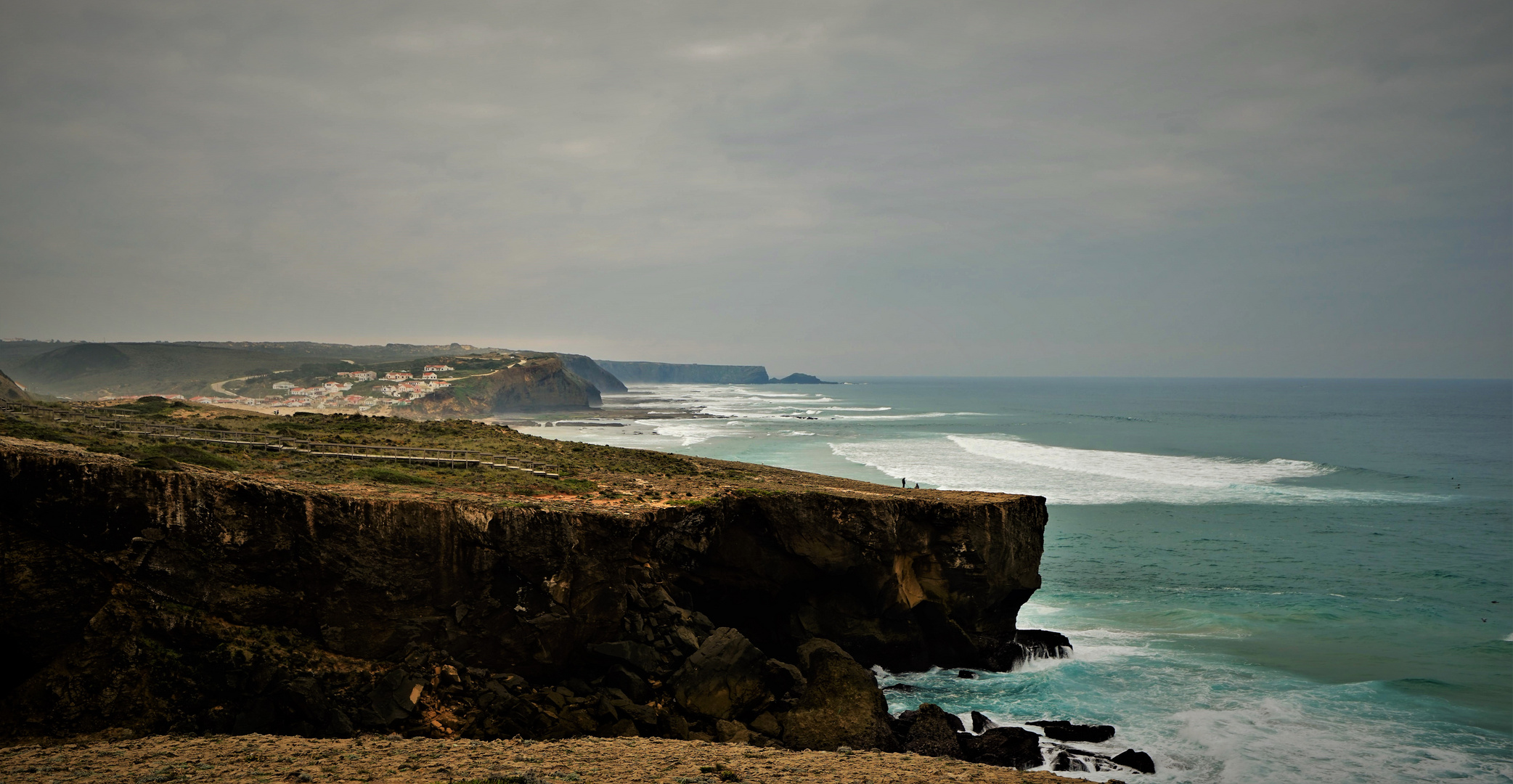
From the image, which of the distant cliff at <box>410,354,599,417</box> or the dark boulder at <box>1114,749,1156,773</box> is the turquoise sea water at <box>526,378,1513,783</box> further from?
the distant cliff at <box>410,354,599,417</box>

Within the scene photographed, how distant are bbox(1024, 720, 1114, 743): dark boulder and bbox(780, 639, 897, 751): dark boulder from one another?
13.2 feet

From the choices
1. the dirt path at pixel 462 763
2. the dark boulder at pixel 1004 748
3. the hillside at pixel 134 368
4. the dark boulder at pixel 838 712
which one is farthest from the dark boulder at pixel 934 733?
the hillside at pixel 134 368

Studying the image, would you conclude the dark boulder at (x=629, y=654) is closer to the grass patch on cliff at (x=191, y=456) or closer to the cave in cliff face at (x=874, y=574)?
the cave in cliff face at (x=874, y=574)

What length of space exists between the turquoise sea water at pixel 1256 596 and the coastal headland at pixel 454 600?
11.7ft

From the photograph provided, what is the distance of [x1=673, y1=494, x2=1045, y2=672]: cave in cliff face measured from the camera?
Answer: 2052 cm

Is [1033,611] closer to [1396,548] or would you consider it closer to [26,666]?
[1396,548]

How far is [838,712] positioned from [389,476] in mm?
12958

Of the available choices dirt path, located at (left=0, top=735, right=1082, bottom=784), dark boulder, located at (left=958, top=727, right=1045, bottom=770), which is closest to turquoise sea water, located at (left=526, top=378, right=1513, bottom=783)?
dark boulder, located at (left=958, top=727, right=1045, bottom=770)

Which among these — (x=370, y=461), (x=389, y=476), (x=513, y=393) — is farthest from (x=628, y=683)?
(x=513, y=393)

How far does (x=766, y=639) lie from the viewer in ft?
69.5

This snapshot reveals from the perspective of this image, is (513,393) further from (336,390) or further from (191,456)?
(191,456)

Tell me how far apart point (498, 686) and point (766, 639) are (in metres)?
7.84

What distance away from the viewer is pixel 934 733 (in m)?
16.3

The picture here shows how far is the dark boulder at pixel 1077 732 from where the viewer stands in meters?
17.3
